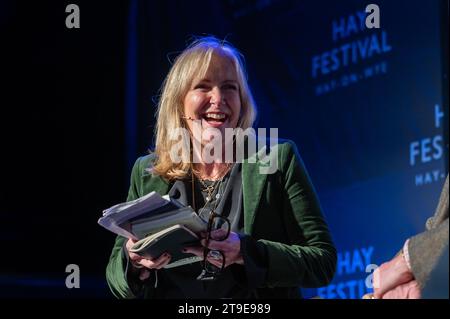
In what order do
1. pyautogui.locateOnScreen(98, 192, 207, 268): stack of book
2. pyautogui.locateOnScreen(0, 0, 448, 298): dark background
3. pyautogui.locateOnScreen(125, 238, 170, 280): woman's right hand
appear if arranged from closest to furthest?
pyautogui.locateOnScreen(98, 192, 207, 268): stack of book
pyautogui.locateOnScreen(125, 238, 170, 280): woman's right hand
pyautogui.locateOnScreen(0, 0, 448, 298): dark background

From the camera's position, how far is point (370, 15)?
3.29 meters

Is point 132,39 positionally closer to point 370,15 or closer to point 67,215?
point 67,215

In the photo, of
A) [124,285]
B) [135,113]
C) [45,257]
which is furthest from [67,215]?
[124,285]

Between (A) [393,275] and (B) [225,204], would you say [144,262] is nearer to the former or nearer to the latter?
(B) [225,204]

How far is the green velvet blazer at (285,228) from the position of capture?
2.50m

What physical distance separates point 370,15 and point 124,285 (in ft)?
4.89

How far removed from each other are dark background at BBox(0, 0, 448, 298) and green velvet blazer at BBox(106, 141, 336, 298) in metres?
0.82

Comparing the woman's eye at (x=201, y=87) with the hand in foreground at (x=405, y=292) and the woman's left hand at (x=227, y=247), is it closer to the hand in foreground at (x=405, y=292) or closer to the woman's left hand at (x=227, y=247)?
the woman's left hand at (x=227, y=247)

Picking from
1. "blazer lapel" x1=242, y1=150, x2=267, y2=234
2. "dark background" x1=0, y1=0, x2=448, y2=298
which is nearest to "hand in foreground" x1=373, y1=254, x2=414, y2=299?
"blazer lapel" x1=242, y1=150, x2=267, y2=234

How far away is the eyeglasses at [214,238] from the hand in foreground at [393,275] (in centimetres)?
51

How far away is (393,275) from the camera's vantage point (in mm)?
1985

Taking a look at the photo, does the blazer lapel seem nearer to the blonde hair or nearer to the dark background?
the blonde hair

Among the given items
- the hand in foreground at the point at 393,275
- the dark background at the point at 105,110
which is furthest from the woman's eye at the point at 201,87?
the hand in foreground at the point at 393,275

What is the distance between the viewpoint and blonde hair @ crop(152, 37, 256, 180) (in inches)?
108
